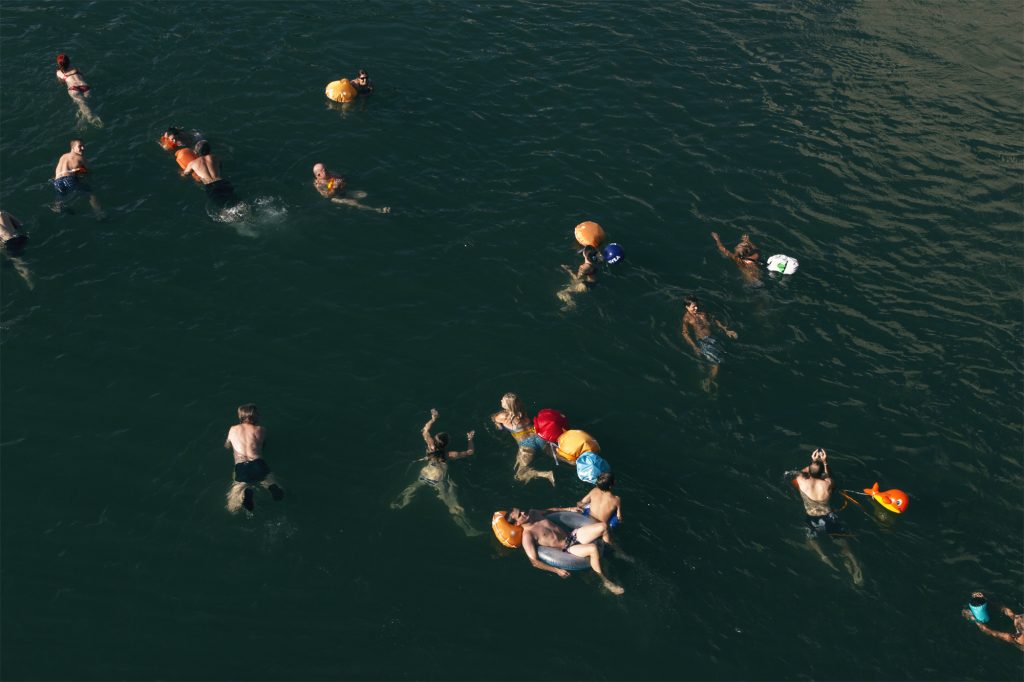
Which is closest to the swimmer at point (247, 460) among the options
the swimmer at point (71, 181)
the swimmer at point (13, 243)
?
the swimmer at point (13, 243)

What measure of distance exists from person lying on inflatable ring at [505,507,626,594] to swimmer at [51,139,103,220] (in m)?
19.0

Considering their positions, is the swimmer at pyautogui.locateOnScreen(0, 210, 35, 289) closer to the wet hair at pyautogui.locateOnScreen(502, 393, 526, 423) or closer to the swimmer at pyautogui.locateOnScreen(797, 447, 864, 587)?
the wet hair at pyautogui.locateOnScreen(502, 393, 526, 423)

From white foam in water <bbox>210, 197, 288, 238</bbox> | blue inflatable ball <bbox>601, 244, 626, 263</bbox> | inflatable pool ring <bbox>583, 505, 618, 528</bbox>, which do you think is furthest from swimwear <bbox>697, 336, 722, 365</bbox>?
white foam in water <bbox>210, 197, 288, 238</bbox>

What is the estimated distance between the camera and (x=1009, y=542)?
2244 centimetres

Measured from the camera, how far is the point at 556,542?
20.7 metres

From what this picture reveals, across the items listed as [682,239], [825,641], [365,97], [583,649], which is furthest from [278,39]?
[825,641]

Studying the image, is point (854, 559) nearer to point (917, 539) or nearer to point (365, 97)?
point (917, 539)

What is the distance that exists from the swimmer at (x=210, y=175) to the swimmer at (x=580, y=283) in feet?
40.6

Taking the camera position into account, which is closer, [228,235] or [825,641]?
[825,641]

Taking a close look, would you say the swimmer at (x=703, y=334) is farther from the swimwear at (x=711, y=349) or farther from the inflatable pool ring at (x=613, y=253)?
the inflatable pool ring at (x=613, y=253)

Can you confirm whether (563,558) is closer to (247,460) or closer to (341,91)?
(247,460)

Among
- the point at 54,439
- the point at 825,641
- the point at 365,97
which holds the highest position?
the point at 365,97

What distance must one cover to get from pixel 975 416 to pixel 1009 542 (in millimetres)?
4389

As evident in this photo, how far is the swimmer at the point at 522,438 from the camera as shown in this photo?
22750mm
